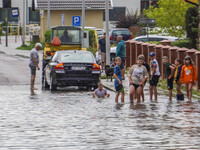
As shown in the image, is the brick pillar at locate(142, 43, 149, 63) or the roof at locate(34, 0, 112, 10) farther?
the roof at locate(34, 0, 112, 10)

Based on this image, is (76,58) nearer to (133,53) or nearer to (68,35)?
(68,35)

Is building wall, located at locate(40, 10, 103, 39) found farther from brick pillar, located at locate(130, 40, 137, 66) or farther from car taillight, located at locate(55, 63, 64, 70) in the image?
car taillight, located at locate(55, 63, 64, 70)

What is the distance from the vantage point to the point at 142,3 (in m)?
94.8

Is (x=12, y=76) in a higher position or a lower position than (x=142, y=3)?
lower

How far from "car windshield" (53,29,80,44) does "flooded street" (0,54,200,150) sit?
9.09m

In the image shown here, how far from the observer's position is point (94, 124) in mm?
14625

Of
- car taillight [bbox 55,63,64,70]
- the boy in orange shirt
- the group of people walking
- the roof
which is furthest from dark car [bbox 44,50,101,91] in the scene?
the roof

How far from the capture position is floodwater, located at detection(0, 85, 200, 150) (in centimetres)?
1171

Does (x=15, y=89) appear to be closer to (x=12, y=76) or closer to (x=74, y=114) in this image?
(x=12, y=76)

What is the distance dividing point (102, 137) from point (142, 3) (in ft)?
273

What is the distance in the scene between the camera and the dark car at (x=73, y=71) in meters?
24.7

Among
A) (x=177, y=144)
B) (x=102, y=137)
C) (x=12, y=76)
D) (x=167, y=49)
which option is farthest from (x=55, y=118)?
(x=12, y=76)

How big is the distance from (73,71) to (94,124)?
33.4 feet

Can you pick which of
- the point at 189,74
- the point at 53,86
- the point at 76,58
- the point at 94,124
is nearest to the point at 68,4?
the point at 76,58
